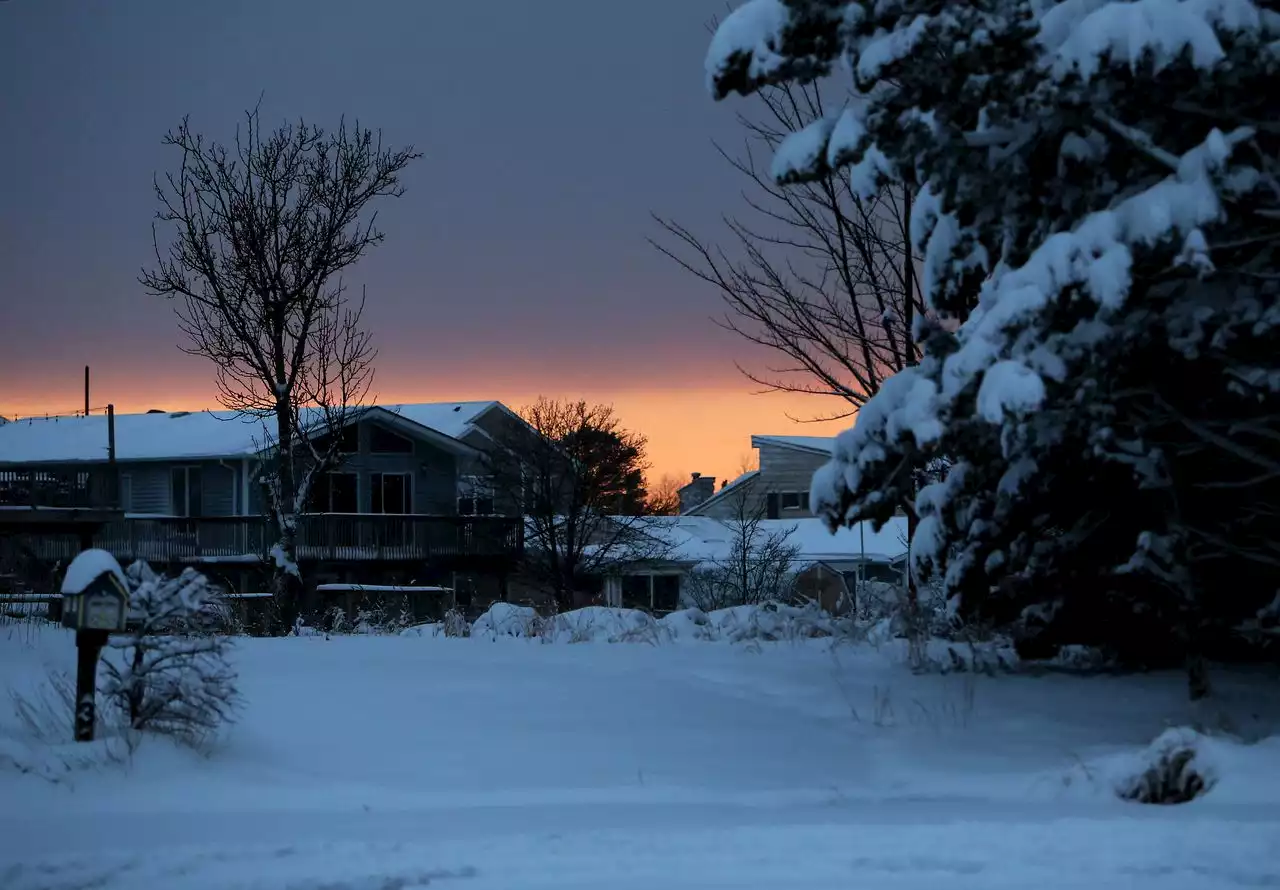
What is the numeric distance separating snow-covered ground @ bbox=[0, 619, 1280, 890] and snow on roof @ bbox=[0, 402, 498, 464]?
1029 inches

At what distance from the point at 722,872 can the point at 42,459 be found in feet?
117

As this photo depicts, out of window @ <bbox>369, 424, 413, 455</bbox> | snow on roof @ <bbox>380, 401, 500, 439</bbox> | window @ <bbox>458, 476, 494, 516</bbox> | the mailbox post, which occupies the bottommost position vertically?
the mailbox post

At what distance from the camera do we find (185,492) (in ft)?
118

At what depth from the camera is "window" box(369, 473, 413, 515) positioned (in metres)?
37.2

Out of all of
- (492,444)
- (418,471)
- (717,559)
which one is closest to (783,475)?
(717,559)

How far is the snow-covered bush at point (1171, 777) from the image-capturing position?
572 centimetres

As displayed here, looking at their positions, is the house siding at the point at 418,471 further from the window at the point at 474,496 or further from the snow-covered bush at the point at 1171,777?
the snow-covered bush at the point at 1171,777

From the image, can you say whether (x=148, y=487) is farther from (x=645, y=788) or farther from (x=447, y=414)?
(x=645, y=788)

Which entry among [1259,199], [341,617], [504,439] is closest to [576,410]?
[504,439]

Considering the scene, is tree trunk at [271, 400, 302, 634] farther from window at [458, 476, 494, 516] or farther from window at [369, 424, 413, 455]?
window at [458, 476, 494, 516]

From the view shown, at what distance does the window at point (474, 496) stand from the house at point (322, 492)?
0.04 metres

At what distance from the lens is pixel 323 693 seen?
8.16m

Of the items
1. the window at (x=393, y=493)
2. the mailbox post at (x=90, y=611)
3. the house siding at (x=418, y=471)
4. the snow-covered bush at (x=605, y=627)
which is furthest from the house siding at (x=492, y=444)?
the mailbox post at (x=90, y=611)

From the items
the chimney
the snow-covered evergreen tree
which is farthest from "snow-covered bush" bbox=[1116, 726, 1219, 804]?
the chimney
